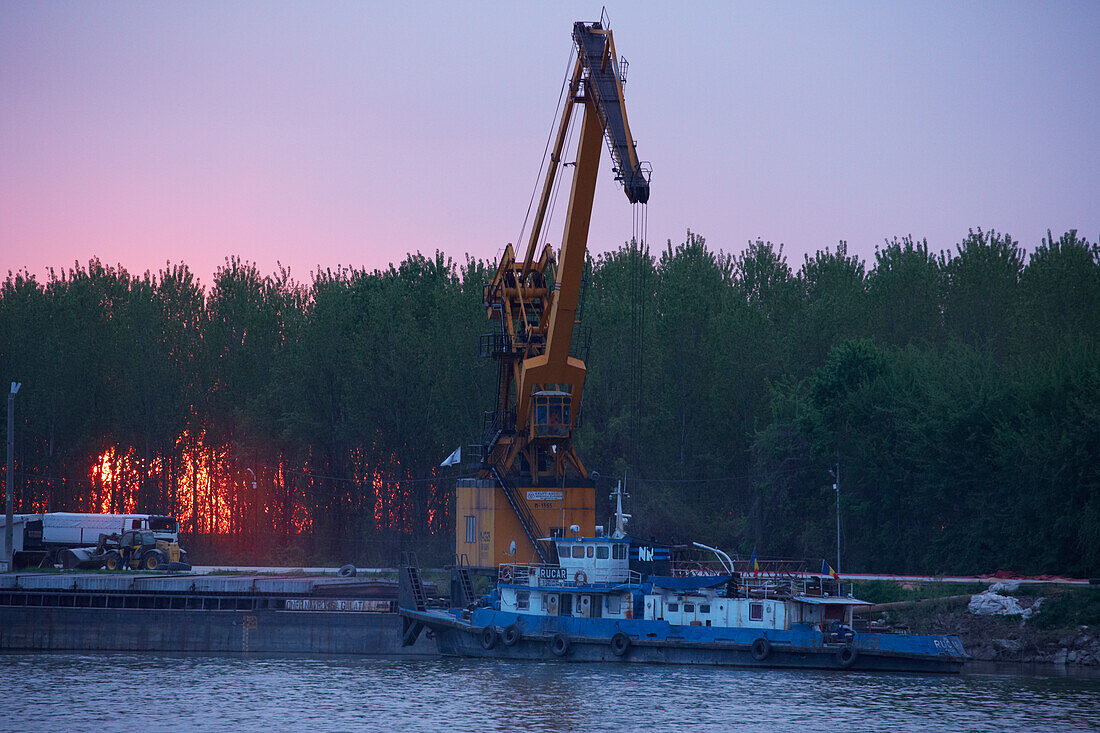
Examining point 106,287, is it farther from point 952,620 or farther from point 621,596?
point 952,620

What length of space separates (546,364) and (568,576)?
10.7 meters

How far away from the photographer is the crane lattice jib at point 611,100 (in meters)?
50.0

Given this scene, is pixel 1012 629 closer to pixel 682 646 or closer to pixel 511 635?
pixel 682 646

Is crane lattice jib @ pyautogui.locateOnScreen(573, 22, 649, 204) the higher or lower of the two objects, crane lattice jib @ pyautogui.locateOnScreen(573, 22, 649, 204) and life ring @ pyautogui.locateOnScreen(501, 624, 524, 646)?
the higher

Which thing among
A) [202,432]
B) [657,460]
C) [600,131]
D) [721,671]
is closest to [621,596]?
[721,671]

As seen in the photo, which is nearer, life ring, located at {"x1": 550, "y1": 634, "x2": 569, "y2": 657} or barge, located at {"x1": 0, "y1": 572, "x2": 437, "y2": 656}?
life ring, located at {"x1": 550, "y1": 634, "x2": 569, "y2": 657}

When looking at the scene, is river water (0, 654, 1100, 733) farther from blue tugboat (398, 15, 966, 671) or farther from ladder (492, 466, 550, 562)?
ladder (492, 466, 550, 562)

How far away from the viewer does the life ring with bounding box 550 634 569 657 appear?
4450 centimetres

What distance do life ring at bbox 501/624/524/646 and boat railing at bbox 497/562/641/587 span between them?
190 cm

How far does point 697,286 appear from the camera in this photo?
7512 centimetres

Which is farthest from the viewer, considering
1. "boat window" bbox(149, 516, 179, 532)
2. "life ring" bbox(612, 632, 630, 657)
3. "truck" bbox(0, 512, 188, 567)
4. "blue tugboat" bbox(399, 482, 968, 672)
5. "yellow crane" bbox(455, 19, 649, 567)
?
"boat window" bbox(149, 516, 179, 532)

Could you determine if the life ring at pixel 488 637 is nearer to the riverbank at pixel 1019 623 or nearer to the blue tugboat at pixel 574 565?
the blue tugboat at pixel 574 565

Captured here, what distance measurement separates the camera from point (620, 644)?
143ft

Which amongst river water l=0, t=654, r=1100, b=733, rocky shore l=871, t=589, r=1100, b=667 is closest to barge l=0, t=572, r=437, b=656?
river water l=0, t=654, r=1100, b=733
